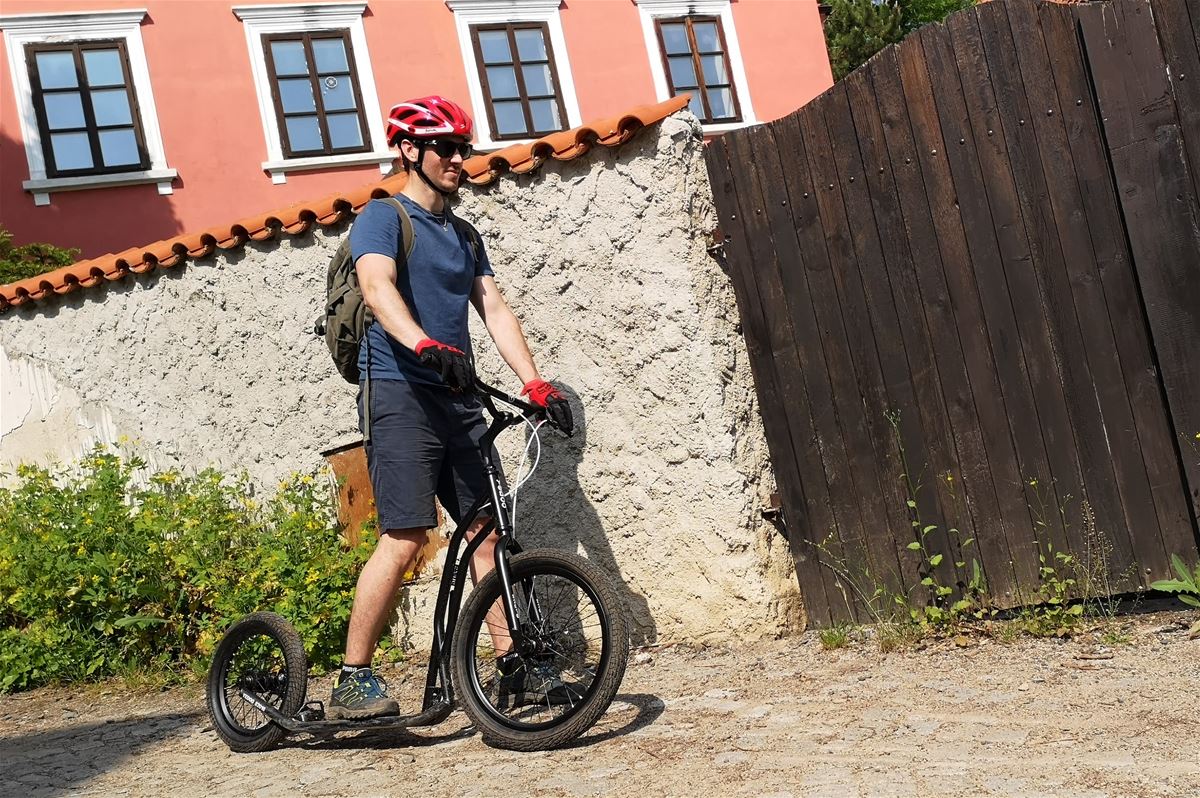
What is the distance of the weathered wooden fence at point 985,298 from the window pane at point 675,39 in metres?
12.4

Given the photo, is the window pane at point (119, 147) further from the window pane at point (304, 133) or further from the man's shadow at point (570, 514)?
the man's shadow at point (570, 514)

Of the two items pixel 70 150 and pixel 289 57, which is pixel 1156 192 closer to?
pixel 70 150

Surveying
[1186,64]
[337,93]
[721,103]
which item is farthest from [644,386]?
[721,103]

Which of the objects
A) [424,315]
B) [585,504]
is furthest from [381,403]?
[585,504]

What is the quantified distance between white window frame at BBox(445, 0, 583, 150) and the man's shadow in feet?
34.9

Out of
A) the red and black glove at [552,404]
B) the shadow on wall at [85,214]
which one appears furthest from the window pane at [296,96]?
the red and black glove at [552,404]

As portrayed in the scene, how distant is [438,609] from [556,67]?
13.1m

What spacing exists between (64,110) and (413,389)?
11531mm

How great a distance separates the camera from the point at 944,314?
4496 millimetres

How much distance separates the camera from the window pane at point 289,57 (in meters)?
14.9

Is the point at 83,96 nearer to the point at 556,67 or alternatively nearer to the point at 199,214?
the point at 199,214

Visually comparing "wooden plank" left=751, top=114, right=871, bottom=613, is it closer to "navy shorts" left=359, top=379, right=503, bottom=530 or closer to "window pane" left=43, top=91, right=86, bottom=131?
"navy shorts" left=359, top=379, right=503, bottom=530

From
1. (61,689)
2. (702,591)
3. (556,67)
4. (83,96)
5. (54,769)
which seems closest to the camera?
(54,769)

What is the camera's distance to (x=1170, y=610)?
425cm
